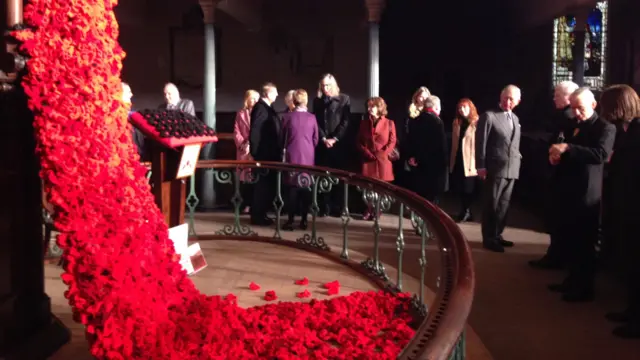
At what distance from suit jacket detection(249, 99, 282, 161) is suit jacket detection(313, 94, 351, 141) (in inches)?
24.9

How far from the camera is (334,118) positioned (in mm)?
7969

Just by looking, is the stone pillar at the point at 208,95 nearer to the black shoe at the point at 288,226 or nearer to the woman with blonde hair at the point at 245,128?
the woman with blonde hair at the point at 245,128

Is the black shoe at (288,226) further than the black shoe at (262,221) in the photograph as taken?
No

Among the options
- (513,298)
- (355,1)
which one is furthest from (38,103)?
(355,1)

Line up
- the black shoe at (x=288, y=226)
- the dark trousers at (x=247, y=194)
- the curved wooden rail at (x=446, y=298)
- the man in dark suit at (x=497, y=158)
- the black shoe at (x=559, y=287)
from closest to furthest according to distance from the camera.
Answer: the curved wooden rail at (x=446, y=298)
the black shoe at (x=559, y=287)
the man in dark suit at (x=497, y=158)
the black shoe at (x=288, y=226)
the dark trousers at (x=247, y=194)

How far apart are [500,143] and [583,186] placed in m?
1.49

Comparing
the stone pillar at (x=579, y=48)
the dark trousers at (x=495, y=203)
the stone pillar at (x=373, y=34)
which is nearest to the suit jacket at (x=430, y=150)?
the dark trousers at (x=495, y=203)

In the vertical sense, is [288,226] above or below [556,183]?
below

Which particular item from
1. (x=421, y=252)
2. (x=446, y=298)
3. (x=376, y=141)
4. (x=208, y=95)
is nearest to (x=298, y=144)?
(x=376, y=141)

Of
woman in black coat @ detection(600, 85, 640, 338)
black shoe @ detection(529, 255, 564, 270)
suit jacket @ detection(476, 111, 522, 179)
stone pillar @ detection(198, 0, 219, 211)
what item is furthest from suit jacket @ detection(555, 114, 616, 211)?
stone pillar @ detection(198, 0, 219, 211)

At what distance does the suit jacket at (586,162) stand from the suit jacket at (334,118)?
3172 millimetres

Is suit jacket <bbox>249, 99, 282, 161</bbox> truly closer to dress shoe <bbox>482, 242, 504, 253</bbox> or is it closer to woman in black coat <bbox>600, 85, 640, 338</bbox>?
dress shoe <bbox>482, 242, 504, 253</bbox>

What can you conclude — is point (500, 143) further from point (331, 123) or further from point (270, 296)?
point (270, 296)

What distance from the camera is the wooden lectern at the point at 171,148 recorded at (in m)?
4.59
